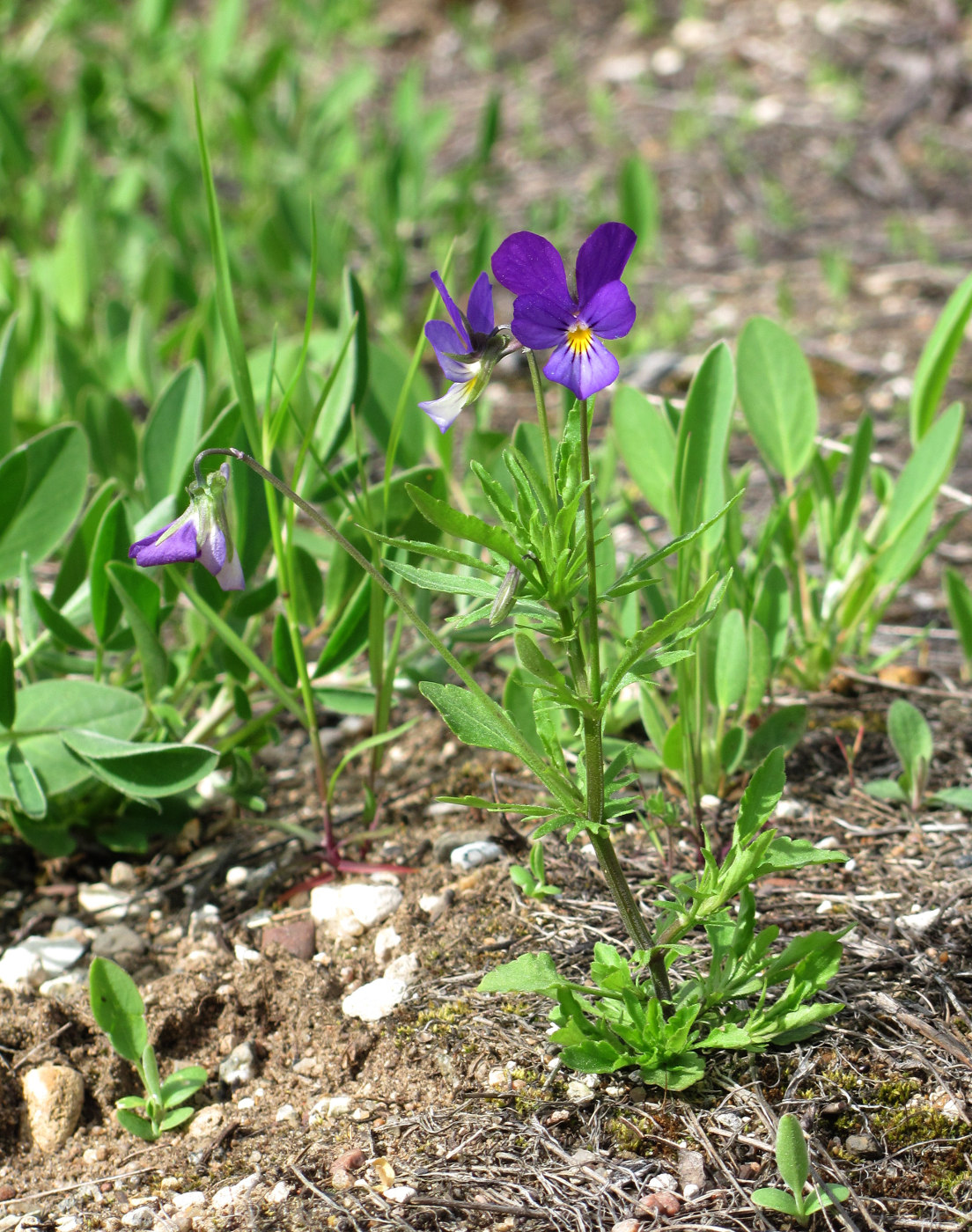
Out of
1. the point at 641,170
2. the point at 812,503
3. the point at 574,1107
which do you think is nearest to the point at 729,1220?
the point at 574,1107

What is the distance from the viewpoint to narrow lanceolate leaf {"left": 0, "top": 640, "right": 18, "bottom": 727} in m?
1.78

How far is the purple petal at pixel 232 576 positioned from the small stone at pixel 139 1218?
2.48 ft

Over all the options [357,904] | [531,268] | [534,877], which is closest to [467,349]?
[531,268]

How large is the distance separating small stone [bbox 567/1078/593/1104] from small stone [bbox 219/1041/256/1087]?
1.53 ft

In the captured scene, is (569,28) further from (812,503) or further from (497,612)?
(497,612)

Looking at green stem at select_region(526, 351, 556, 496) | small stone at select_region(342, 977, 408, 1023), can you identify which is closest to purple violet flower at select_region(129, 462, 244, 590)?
green stem at select_region(526, 351, 556, 496)

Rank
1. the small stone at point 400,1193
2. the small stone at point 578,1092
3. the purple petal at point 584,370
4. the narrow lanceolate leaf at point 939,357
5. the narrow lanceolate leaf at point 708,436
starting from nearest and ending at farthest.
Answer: the purple petal at point 584,370
the small stone at point 400,1193
the small stone at point 578,1092
the narrow lanceolate leaf at point 708,436
the narrow lanceolate leaf at point 939,357

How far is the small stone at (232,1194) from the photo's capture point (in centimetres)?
142

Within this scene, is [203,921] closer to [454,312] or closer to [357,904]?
[357,904]

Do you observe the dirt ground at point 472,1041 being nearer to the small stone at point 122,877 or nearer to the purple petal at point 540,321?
the small stone at point 122,877

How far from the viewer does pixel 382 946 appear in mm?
1769

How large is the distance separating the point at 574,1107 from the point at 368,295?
312 centimetres

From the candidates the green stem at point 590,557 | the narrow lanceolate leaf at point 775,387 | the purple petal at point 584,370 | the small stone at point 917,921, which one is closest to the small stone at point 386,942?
the green stem at point 590,557

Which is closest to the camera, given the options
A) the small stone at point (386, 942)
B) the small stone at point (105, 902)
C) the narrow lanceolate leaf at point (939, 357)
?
the small stone at point (386, 942)
